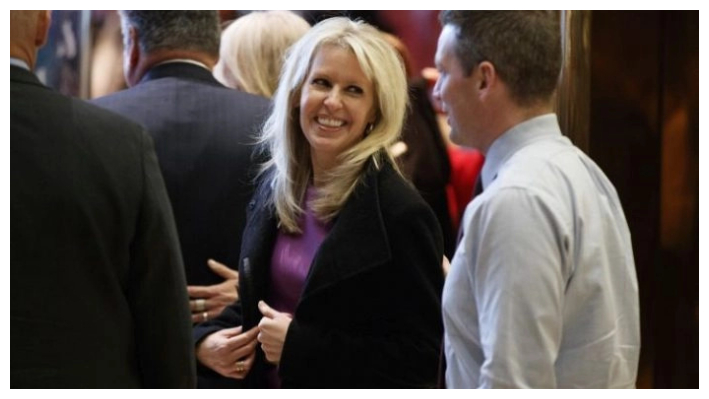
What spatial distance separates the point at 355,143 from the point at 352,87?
0.33 feet

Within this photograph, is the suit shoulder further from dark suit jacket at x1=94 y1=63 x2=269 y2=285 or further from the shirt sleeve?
the shirt sleeve

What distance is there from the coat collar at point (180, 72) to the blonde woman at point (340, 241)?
207 mm

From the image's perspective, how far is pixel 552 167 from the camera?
1.76 meters

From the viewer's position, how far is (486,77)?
1837mm

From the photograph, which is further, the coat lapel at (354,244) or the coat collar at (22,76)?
the coat lapel at (354,244)

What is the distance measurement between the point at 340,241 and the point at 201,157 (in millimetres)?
322

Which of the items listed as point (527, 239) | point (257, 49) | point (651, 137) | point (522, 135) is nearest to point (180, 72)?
point (257, 49)

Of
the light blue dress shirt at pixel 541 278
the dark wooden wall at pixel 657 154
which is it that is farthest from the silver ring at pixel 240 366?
the dark wooden wall at pixel 657 154

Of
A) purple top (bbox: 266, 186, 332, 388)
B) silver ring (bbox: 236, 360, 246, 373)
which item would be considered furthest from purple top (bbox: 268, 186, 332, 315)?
silver ring (bbox: 236, 360, 246, 373)

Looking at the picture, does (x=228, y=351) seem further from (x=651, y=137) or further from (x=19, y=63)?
(x=651, y=137)

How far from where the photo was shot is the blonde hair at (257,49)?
2340mm

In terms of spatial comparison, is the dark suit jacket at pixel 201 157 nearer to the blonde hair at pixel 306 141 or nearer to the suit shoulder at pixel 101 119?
the blonde hair at pixel 306 141
